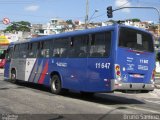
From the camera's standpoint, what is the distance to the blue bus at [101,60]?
14.8 m

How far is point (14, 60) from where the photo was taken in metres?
24.6

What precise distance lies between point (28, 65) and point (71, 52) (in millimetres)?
5268

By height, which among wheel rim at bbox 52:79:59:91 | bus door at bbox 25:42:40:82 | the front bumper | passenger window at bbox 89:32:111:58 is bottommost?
wheel rim at bbox 52:79:59:91

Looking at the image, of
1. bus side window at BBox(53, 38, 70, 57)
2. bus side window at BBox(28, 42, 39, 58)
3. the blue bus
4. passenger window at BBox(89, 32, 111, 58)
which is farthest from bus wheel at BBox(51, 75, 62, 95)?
passenger window at BBox(89, 32, 111, 58)

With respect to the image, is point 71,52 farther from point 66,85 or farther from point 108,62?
point 108,62

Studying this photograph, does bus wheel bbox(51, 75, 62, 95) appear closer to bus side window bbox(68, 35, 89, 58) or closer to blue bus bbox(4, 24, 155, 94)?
blue bus bbox(4, 24, 155, 94)

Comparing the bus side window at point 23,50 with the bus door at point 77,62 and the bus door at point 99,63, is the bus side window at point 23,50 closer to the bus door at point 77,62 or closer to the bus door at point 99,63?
the bus door at point 77,62

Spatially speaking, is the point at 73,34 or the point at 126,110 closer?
the point at 126,110

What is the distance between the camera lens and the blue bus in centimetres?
1478

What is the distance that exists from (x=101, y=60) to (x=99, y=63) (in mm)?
156

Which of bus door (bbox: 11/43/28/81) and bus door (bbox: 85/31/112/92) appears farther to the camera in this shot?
bus door (bbox: 11/43/28/81)

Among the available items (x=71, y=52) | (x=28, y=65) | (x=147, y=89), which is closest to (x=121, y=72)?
(x=147, y=89)

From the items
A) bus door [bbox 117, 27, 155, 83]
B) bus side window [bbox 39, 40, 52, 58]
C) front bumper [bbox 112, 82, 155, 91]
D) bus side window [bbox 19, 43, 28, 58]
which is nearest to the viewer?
front bumper [bbox 112, 82, 155, 91]

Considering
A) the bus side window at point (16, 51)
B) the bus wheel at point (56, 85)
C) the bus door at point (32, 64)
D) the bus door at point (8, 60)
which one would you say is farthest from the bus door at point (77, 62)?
the bus door at point (8, 60)
